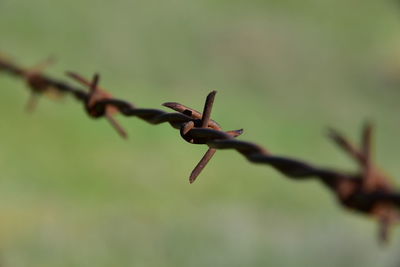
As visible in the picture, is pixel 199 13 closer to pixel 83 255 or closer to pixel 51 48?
pixel 51 48

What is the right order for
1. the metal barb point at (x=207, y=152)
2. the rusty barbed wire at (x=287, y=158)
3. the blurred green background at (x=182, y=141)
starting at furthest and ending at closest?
the blurred green background at (x=182, y=141)
the metal barb point at (x=207, y=152)
the rusty barbed wire at (x=287, y=158)

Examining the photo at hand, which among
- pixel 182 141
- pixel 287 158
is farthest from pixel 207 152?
pixel 182 141

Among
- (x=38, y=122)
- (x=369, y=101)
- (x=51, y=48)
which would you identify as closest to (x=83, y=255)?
(x=38, y=122)

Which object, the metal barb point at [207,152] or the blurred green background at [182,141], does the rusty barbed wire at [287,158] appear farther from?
the blurred green background at [182,141]

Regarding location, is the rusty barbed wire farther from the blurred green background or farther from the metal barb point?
the blurred green background

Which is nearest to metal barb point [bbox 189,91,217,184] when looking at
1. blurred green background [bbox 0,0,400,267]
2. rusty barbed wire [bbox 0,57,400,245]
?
rusty barbed wire [bbox 0,57,400,245]

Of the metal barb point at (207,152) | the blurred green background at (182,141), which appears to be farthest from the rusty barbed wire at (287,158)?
the blurred green background at (182,141)
